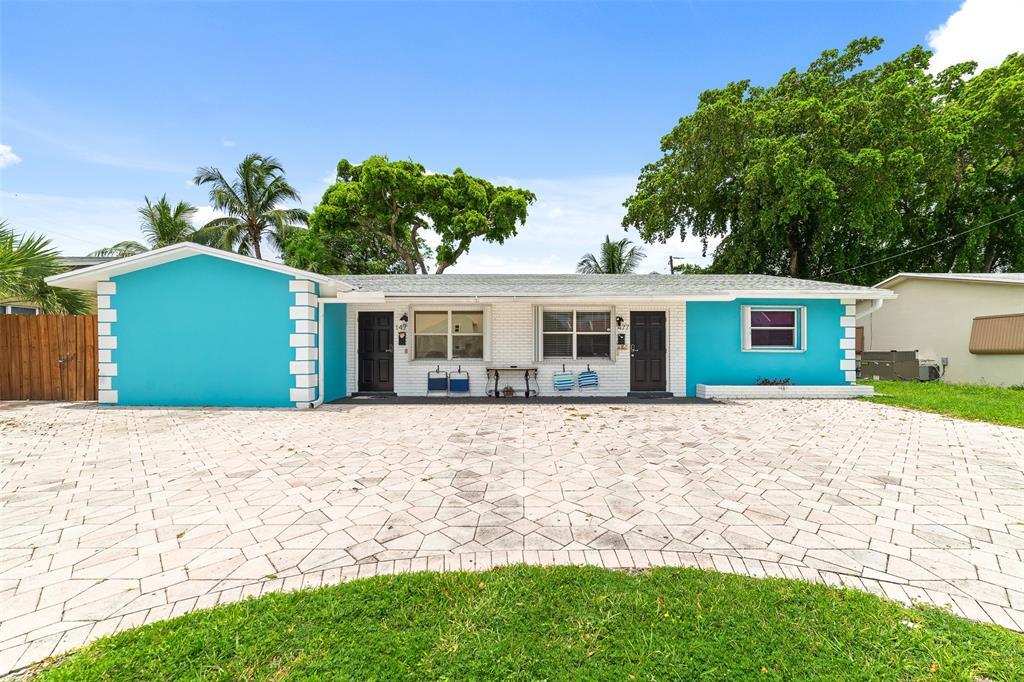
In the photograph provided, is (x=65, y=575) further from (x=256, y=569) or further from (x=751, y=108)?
(x=751, y=108)

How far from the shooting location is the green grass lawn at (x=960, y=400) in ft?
26.5

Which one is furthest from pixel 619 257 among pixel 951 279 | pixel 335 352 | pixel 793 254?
pixel 335 352

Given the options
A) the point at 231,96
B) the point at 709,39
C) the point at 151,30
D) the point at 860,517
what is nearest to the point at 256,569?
the point at 860,517

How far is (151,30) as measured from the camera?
859cm

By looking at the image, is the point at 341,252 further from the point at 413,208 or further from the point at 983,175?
the point at 983,175

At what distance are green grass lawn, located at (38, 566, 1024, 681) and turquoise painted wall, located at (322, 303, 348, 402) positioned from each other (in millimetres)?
8498

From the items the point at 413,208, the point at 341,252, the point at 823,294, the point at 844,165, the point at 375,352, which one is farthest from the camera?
the point at 341,252

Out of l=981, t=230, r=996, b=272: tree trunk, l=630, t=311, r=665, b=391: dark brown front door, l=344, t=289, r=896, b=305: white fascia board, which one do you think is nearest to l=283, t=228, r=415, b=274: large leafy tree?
l=344, t=289, r=896, b=305: white fascia board

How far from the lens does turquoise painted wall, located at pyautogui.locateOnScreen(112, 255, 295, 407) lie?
Answer: 30.7 feet

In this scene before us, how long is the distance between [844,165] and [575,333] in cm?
1650

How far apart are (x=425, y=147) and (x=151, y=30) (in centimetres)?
1640

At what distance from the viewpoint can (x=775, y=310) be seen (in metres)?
11.2

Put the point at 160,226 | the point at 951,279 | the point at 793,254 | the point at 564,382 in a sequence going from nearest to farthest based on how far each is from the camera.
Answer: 1. the point at 564,382
2. the point at 951,279
3. the point at 160,226
4. the point at 793,254

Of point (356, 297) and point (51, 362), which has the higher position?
point (356, 297)
